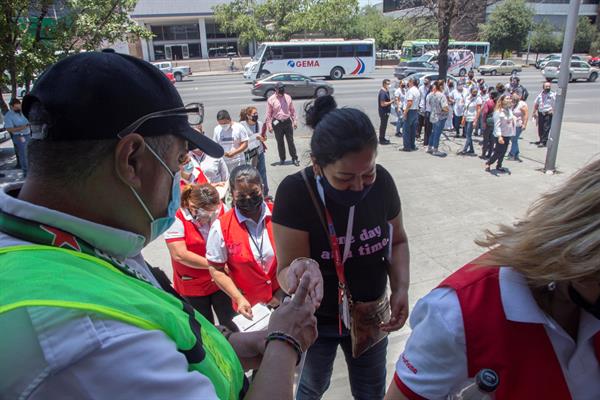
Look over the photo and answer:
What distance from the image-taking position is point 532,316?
47.9 inches

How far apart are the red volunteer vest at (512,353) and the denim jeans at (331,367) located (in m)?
1.06

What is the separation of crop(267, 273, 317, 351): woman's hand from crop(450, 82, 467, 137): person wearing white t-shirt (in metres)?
12.2

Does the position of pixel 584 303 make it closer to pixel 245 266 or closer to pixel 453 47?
pixel 245 266

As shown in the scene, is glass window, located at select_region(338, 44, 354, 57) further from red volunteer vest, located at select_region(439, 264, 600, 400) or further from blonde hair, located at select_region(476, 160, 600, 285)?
red volunteer vest, located at select_region(439, 264, 600, 400)

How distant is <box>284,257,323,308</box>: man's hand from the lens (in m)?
1.64

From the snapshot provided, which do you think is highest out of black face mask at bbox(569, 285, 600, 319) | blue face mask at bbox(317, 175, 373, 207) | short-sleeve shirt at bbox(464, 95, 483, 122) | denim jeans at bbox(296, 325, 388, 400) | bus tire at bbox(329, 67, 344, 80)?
blue face mask at bbox(317, 175, 373, 207)

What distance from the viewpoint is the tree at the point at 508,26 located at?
43344 millimetres

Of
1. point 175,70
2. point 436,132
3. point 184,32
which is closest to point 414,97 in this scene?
point 436,132

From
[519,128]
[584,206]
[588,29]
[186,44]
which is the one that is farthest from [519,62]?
[584,206]

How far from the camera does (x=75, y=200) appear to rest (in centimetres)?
103

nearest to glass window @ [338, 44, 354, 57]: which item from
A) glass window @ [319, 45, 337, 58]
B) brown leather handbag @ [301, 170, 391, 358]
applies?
glass window @ [319, 45, 337, 58]

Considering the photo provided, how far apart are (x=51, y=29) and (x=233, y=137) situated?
157 inches

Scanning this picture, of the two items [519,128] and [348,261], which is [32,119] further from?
[519,128]

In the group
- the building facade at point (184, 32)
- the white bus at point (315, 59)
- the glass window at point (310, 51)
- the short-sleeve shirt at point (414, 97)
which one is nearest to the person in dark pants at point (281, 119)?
the short-sleeve shirt at point (414, 97)
